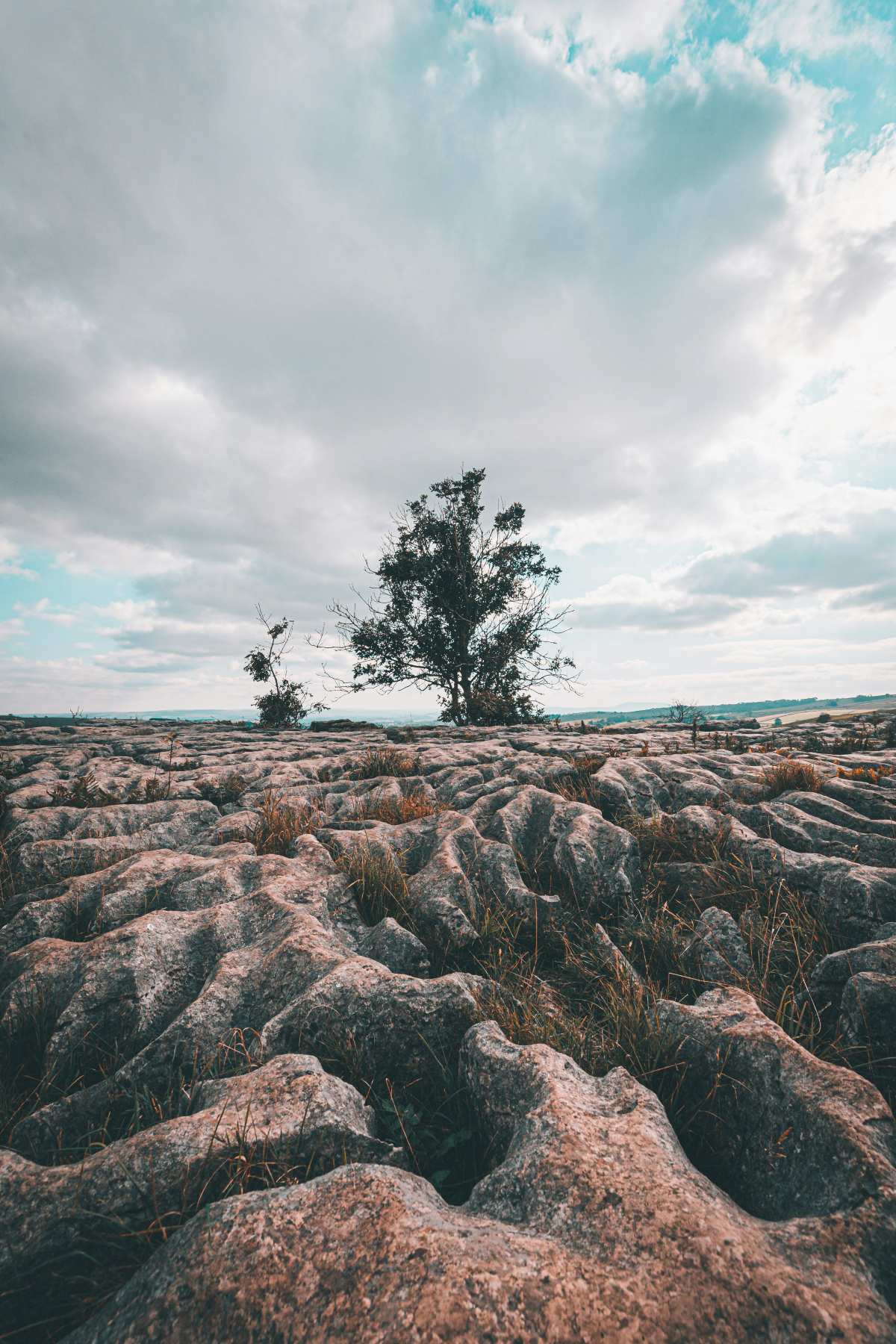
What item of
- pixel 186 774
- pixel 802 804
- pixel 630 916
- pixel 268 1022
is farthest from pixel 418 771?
pixel 268 1022

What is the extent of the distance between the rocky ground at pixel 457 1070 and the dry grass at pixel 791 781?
0.08ft

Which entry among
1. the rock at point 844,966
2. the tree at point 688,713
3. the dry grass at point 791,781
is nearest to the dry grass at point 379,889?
the rock at point 844,966

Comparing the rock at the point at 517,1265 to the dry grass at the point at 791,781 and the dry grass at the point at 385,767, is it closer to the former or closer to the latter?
the dry grass at the point at 791,781

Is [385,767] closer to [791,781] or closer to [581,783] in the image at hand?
[581,783]

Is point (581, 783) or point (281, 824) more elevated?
point (581, 783)

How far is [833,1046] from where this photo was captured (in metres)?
2.37

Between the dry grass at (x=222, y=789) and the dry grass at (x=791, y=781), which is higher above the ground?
the dry grass at (x=791, y=781)

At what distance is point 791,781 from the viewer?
17.6 feet

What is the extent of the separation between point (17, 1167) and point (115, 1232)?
452mm

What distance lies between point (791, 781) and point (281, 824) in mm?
4894

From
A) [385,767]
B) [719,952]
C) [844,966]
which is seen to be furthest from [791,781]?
[385,767]

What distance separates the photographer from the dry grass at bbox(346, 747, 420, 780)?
7254 mm

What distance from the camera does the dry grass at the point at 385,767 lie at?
725 cm

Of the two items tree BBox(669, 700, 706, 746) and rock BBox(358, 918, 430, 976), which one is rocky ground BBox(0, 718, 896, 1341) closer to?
rock BBox(358, 918, 430, 976)
